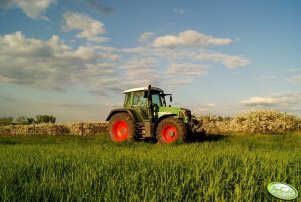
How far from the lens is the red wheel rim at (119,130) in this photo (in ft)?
48.3

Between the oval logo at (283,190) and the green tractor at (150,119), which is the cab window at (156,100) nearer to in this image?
the green tractor at (150,119)

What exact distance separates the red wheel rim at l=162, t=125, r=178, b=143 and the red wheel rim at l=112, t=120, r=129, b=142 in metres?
2.01

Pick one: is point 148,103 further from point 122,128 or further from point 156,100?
point 122,128

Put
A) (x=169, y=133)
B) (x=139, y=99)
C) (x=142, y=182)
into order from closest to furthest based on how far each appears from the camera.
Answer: (x=142, y=182)
(x=169, y=133)
(x=139, y=99)

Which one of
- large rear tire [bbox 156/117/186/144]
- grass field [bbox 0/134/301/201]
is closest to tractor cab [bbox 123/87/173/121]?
large rear tire [bbox 156/117/186/144]

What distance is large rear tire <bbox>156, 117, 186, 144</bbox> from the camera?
1298 cm

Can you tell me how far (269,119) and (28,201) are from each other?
64.5 feet

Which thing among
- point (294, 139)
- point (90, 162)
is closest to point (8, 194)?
point (90, 162)

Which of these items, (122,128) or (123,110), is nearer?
(123,110)

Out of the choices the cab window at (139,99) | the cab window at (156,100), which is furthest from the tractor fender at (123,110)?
the cab window at (156,100)

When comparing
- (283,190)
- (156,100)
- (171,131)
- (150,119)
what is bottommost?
(283,190)

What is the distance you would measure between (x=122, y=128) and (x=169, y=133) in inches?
100

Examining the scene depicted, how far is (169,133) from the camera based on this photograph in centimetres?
1328

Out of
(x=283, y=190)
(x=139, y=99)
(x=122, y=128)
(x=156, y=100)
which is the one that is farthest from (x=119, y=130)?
(x=283, y=190)
